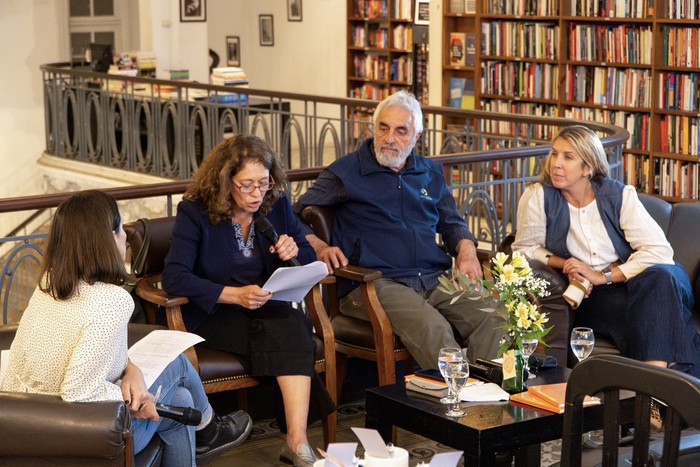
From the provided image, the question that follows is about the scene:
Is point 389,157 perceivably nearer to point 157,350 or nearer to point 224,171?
point 224,171

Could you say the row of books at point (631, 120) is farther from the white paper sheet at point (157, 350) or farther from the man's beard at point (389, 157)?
the white paper sheet at point (157, 350)

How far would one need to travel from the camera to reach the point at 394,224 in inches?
160

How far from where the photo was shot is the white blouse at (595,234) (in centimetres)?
401

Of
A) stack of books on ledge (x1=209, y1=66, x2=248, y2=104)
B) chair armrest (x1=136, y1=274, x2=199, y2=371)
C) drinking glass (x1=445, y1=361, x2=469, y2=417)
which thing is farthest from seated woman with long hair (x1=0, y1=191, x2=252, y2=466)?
stack of books on ledge (x1=209, y1=66, x2=248, y2=104)

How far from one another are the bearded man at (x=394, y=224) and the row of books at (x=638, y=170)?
4.46 meters

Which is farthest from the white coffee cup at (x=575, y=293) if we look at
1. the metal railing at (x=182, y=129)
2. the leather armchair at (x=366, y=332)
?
the metal railing at (x=182, y=129)

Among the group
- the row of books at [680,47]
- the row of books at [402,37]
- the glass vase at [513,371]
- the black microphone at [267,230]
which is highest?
the row of books at [402,37]

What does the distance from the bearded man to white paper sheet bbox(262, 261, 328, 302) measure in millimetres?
313

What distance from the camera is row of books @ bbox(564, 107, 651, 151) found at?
8.24m

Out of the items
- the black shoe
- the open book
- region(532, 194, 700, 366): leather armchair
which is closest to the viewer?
the open book

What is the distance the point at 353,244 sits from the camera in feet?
13.3

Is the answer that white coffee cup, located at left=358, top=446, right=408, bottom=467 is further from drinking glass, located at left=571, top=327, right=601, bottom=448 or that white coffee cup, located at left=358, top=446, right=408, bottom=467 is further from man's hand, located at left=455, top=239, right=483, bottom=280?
man's hand, located at left=455, top=239, right=483, bottom=280

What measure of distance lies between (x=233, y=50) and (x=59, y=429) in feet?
35.7

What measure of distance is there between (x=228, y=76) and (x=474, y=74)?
2.27 meters
